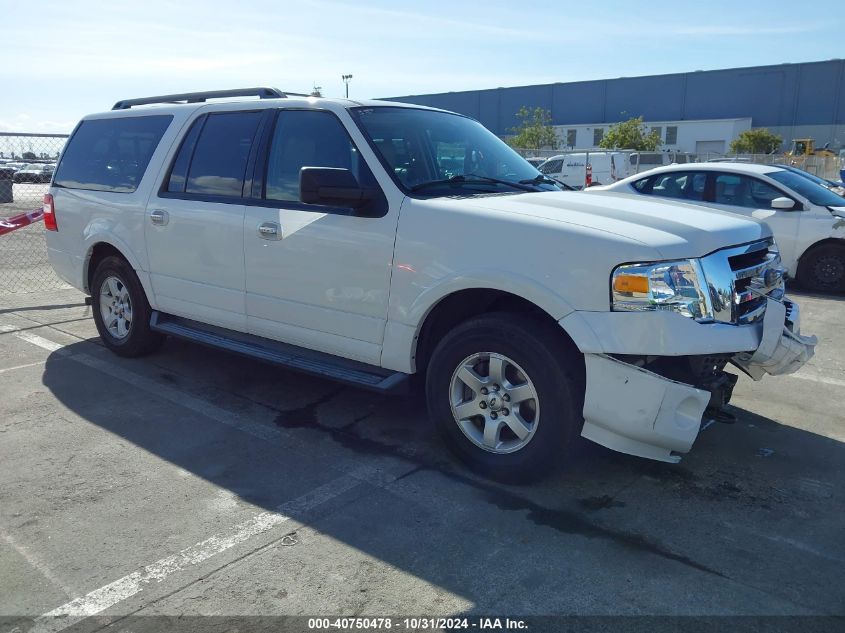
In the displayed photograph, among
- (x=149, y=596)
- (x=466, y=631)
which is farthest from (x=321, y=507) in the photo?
(x=466, y=631)

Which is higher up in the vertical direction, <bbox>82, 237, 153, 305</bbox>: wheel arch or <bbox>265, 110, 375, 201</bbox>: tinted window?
<bbox>265, 110, 375, 201</bbox>: tinted window

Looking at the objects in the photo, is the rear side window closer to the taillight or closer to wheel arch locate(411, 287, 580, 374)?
the taillight

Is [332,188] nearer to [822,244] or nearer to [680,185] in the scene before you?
[680,185]

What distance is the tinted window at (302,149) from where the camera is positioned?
14.2ft

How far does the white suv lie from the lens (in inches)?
130

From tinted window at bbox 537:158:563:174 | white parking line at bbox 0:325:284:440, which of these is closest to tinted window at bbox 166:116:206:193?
white parking line at bbox 0:325:284:440

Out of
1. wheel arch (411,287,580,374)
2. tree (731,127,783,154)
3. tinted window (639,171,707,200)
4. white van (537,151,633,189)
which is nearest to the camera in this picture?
wheel arch (411,287,580,374)

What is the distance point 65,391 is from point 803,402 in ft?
18.0

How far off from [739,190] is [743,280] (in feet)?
20.4

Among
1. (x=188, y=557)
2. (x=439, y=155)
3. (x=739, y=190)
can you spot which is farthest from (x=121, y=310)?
(x=739, y=190)

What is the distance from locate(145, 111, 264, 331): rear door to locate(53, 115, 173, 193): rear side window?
42cm

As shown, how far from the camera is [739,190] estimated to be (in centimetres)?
915

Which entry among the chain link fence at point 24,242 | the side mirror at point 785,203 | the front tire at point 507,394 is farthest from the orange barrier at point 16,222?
the side mirror at point 785,203

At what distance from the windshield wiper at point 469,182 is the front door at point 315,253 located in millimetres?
306
